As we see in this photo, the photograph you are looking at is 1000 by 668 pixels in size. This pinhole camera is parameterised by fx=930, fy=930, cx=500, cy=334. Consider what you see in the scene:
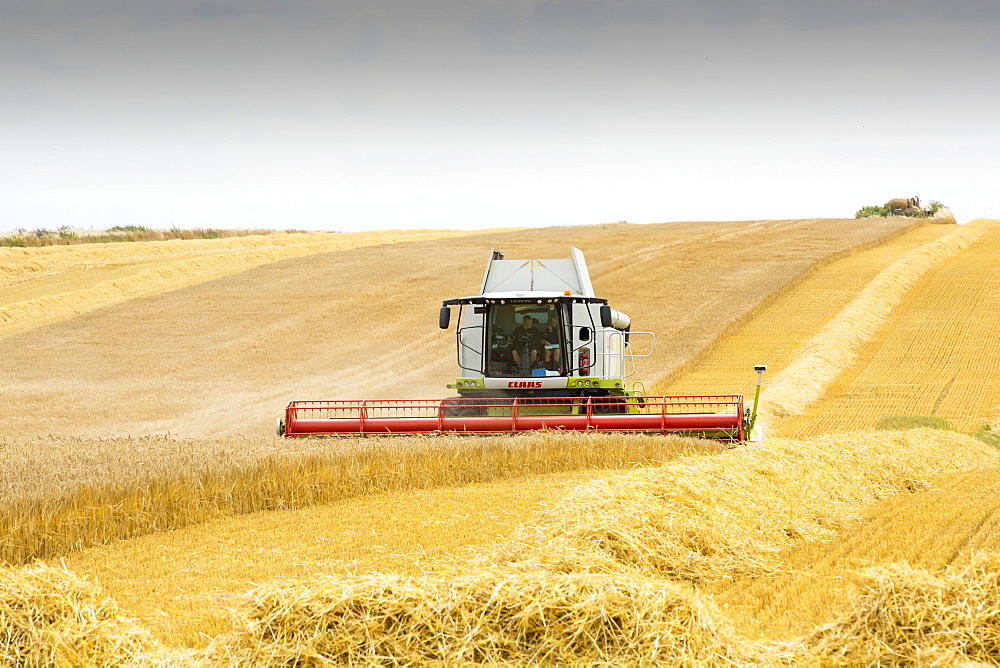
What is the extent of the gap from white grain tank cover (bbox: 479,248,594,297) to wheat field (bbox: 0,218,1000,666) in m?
3.76

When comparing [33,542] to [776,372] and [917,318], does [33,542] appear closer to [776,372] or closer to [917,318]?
[776,372]

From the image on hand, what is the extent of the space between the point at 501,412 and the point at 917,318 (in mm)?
16436

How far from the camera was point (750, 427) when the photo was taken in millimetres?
11797

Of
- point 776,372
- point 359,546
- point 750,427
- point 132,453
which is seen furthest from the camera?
point 776,372

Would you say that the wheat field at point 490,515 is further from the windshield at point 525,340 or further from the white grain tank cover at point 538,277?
the white grain tank cover at point 538,277

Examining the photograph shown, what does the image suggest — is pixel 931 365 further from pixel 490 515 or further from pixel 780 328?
pixel 490 515

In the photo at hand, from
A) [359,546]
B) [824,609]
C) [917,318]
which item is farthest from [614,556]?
[917,318]

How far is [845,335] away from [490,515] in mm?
16720

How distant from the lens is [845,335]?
22.8m

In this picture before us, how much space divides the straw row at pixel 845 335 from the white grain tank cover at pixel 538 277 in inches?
204

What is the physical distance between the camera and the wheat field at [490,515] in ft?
14.6

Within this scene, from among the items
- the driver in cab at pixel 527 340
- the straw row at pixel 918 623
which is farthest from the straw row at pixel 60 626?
the driver in cab at pixel 527 340

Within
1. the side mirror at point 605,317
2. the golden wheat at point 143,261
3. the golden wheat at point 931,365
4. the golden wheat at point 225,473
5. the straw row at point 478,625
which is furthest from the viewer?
the golden wheat at point 143,261

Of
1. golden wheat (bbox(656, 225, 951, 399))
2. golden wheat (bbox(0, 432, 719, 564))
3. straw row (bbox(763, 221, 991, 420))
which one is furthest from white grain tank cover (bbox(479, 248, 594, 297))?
golden wheat (bbox(656, 225, 951, 399))
